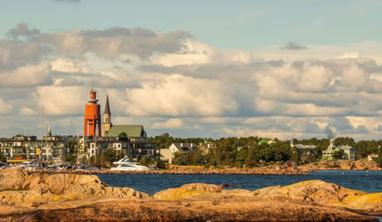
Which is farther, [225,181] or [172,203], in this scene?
[225,181]

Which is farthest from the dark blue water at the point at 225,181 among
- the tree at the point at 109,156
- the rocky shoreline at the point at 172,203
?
the tree at the point at 109,156

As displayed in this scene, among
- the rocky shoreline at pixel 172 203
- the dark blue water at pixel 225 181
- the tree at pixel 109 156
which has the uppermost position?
the tree at pixel 109 156

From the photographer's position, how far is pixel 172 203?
37.6 metres

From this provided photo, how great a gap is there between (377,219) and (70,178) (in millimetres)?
23299

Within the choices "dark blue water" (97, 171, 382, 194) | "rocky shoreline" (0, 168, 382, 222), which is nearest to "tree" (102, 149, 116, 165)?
"dark blue water" (97, 171, 382, 194)

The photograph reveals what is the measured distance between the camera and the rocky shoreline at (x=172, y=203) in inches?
1344

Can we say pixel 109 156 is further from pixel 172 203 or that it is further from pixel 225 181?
pixel 172 203

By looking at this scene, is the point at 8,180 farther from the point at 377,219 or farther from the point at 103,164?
the point at 103,164

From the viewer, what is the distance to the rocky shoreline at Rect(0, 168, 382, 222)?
34.1 meters

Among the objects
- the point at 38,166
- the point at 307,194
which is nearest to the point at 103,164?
the point at 38,166

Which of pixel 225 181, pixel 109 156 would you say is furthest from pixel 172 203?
pixel 109 156

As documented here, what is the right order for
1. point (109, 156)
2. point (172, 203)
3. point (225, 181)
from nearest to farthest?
1. point (172, 203)
2. point (225, 181)
3. point (109, 156)

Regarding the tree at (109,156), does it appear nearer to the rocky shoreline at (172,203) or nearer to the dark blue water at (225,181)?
the dark blue water at (225,181)

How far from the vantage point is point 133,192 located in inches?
1796
